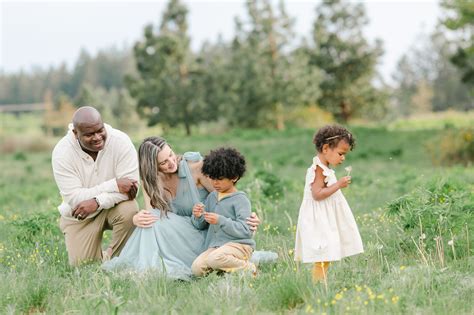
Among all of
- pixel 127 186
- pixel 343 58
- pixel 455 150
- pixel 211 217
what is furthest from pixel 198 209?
pixel 343 58

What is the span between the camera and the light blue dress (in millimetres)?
6199

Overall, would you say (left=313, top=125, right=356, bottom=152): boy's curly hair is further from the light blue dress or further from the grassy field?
the light blue dress

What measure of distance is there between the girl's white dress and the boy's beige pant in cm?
67

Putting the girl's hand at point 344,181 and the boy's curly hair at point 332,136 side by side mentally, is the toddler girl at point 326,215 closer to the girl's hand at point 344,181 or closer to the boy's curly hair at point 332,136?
the boy's curly hair at point 332,136

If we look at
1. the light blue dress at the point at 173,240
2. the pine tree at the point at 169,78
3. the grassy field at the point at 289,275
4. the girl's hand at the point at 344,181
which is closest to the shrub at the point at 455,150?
the grassy field at the point at 289,275

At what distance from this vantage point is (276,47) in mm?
36625

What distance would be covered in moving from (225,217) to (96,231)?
1.62 m

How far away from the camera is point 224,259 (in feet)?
19.2

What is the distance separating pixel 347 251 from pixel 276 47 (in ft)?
105

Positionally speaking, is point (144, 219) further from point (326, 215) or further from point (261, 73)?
point (261, 73)

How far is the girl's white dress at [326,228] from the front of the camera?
5.34 m

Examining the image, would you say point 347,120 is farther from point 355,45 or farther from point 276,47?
point 276,47

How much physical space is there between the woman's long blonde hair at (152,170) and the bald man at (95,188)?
1.52 ft

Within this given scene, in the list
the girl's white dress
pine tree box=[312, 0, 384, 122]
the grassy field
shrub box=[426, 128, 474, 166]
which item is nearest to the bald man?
the grassy field
